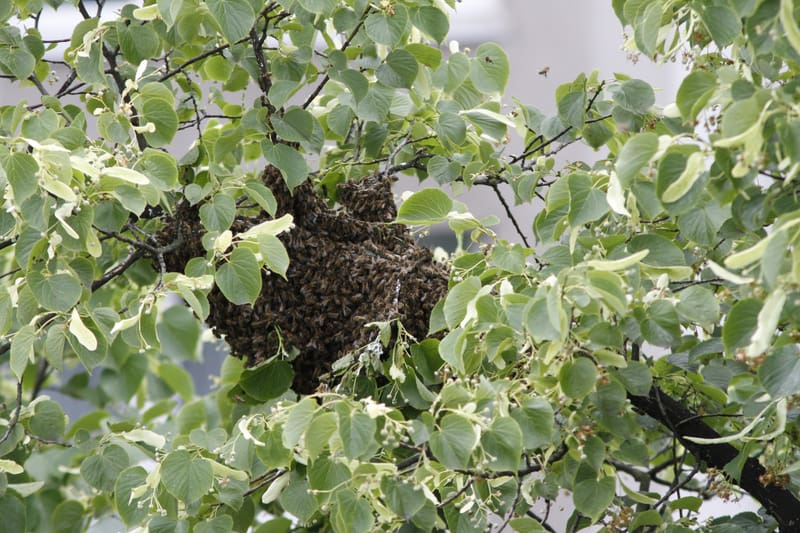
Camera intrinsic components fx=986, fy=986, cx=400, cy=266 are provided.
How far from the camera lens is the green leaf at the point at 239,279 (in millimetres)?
1074

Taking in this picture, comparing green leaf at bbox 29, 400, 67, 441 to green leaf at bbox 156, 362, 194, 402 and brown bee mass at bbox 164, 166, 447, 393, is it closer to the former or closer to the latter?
brown bee mass at bbox 164, 166, 447, 393

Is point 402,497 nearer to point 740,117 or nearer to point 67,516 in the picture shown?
point 740,117

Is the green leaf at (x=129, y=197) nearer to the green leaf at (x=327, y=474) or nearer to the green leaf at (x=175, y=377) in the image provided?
the green leaf at (x=327, y=474)

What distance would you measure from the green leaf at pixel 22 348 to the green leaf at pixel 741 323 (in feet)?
2.42

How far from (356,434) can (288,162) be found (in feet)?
1.39

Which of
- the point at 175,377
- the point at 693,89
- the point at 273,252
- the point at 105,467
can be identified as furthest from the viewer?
the point at 175,377

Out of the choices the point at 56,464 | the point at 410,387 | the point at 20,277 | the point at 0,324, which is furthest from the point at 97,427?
the point at 410,387

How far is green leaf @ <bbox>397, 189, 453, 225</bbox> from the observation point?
3.76 ft

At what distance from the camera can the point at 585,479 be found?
1.07 metres

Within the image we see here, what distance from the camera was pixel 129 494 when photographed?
1.18m

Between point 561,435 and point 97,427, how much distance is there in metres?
1.26

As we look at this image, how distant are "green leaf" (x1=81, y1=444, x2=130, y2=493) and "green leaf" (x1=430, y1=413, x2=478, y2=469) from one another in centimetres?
54

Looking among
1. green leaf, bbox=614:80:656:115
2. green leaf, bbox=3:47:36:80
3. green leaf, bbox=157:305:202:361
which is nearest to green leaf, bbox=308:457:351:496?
green leaf, bbox=614:80:656:115

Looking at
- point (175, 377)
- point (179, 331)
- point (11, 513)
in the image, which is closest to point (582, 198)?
Answer: point (11, 513)
